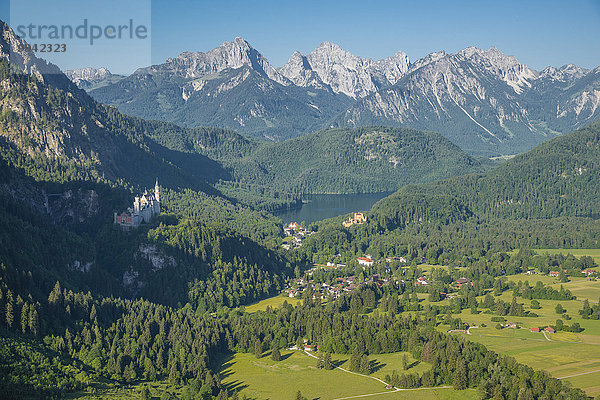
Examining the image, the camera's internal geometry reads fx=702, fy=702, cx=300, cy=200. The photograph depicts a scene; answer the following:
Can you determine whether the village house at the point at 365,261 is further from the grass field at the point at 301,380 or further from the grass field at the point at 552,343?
the grass field at the point at 301,380

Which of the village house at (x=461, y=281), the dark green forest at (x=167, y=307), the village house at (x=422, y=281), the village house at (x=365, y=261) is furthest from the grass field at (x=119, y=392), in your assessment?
the village house at (x=365, y=261)

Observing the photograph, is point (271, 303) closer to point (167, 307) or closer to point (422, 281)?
point (167, 307)

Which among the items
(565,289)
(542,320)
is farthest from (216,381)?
(565,289)

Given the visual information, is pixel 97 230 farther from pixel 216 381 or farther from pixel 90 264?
pixel 216 381

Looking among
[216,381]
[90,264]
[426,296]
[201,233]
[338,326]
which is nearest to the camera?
[216,381]

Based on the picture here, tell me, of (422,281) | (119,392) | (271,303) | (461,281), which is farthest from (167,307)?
(461,281)

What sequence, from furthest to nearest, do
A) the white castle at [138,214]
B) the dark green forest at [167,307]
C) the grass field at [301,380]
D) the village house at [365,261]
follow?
1. the village house at [365,261]
2. the white castle at [138,214]
3. the dark green forest at [167,307]
4. the grass field at [301,380]
